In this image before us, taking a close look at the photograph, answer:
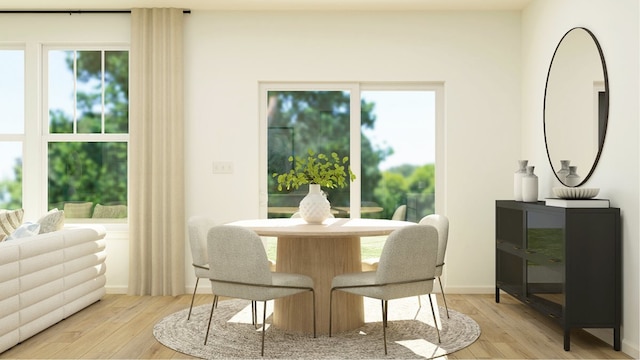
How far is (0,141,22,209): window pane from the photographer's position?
555 centimetres

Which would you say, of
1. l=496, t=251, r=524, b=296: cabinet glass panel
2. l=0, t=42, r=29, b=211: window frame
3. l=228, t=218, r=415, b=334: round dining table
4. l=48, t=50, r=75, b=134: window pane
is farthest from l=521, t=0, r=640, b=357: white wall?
l=0, t=42, r=29, b=211: window frame

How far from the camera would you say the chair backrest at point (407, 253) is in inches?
128

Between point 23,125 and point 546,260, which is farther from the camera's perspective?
point 23,125

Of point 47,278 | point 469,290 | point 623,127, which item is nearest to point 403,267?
point 623,127

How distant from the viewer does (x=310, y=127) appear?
556cm

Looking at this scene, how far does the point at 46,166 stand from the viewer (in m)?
5.55

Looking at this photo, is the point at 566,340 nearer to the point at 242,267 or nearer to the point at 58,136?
the point at 242,267

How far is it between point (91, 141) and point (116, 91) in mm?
548

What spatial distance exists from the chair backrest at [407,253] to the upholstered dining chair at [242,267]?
0.53 metres

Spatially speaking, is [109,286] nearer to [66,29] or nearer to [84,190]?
[84,190]

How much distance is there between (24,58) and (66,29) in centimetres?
51

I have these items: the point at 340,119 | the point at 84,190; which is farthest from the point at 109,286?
the point at 340,119

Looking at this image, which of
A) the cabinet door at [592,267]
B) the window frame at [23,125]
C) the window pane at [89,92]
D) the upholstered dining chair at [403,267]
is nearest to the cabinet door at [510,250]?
the cabinet door at [592,267]

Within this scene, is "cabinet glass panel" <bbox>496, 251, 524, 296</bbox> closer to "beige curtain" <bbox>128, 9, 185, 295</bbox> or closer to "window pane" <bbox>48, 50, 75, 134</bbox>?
"beige curtain" <bbox>128, 9, 185, 295</bbox>
